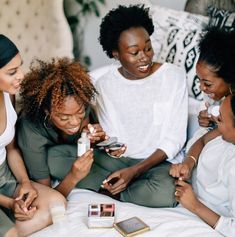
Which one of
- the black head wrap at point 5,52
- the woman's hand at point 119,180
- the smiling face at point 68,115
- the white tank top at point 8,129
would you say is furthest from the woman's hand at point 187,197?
the black head wrap at point 5,52

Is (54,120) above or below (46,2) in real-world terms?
below

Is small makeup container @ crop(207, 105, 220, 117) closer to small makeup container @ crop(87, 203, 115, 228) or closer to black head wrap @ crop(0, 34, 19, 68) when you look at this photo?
small makeup container @ crop(87, 203, 115, 228)

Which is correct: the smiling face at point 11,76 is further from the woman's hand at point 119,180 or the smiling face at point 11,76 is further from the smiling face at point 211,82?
the smiling face at point 211,82

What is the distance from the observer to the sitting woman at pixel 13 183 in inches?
60.4

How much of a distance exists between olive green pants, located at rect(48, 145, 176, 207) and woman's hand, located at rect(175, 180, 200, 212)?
102 millimetres

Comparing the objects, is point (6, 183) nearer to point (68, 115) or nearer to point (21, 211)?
point (21, 211)

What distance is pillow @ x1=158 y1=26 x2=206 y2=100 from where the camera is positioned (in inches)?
84.8

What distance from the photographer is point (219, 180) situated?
61.3 inches

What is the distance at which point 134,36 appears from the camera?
184 centimetres

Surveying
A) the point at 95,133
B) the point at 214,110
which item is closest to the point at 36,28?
the point at 95,133

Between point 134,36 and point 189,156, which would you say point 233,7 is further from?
point 189,156

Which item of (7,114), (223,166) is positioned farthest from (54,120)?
(223,166)

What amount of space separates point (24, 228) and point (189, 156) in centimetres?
70

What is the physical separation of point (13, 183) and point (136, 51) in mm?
730
